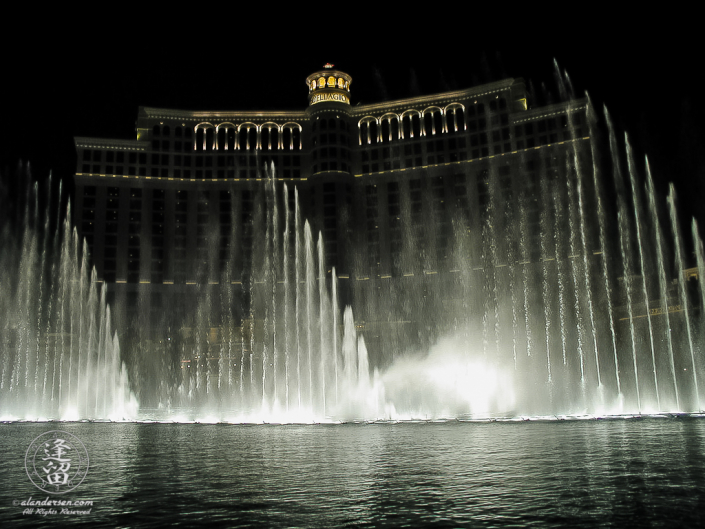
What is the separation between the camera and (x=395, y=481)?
1027cm

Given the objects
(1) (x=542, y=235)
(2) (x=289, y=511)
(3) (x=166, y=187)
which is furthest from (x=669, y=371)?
(3) (x=166, y=187)

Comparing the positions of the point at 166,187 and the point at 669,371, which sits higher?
the point at 166,187

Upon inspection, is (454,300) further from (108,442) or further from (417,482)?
(417,482)

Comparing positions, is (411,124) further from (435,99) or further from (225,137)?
(225,137)

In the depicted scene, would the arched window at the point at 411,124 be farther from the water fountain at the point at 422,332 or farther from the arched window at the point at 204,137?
the arched window at the point at 204,137

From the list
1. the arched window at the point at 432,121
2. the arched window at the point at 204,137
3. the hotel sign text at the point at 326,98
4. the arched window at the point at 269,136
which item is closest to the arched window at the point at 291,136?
the arched window at the point at 269,136

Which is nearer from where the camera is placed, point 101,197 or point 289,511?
point 289,511

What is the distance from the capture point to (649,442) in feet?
51.1

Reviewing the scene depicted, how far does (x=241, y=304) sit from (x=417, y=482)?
72.9 meters

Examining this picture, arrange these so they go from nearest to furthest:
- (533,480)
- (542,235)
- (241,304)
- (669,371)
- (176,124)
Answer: (533,480), (669,371), (542,235), (241,304), (176,124)

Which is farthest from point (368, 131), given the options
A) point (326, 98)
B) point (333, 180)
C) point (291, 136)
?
point (291, 136)

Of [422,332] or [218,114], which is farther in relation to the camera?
[218,114]

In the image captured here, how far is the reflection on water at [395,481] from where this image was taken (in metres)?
7.71


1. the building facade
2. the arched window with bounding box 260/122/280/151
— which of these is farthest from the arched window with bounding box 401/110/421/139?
the arched window with bounding box 260/122/280/151
